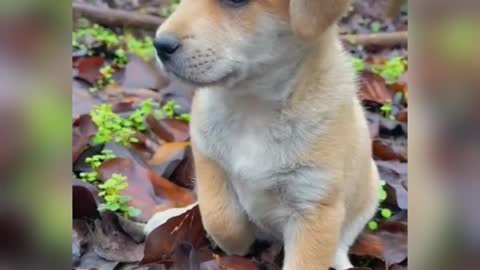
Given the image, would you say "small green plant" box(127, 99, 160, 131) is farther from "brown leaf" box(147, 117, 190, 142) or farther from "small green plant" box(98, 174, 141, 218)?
"small green plant" box(98, 174, 141, 218)

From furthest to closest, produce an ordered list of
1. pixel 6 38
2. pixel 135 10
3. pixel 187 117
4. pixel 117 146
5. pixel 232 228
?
pixel 135 10
pixel 187 117
pixel 117 146
pixel 232 228
pixel 6 38

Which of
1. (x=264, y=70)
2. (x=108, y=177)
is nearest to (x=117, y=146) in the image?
(x=108, y=177)

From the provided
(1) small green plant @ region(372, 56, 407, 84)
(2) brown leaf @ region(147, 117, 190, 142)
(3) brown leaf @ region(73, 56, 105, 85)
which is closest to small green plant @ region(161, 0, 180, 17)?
(3) brown leaf @ region(73, 56, 105, 85)

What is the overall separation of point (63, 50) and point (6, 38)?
3.6 inches

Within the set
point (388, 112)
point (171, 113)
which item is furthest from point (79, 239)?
point (388, 112)

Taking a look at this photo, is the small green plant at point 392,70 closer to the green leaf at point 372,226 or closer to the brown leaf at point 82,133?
the green leaf at point 372,226

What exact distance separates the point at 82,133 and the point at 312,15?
1579mm

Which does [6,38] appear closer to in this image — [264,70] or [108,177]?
[264,70]

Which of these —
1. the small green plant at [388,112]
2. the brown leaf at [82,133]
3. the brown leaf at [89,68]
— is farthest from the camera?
the brown leaf at [89,68]

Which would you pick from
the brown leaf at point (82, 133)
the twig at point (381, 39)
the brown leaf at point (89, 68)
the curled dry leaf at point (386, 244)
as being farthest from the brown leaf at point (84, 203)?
the twig at point (381, 39)

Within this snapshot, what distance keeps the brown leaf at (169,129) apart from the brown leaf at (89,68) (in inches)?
30.2

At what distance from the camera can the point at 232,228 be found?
9.07 feet

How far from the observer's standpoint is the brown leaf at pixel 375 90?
4453 mm

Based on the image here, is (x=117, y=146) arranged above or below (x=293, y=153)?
below
